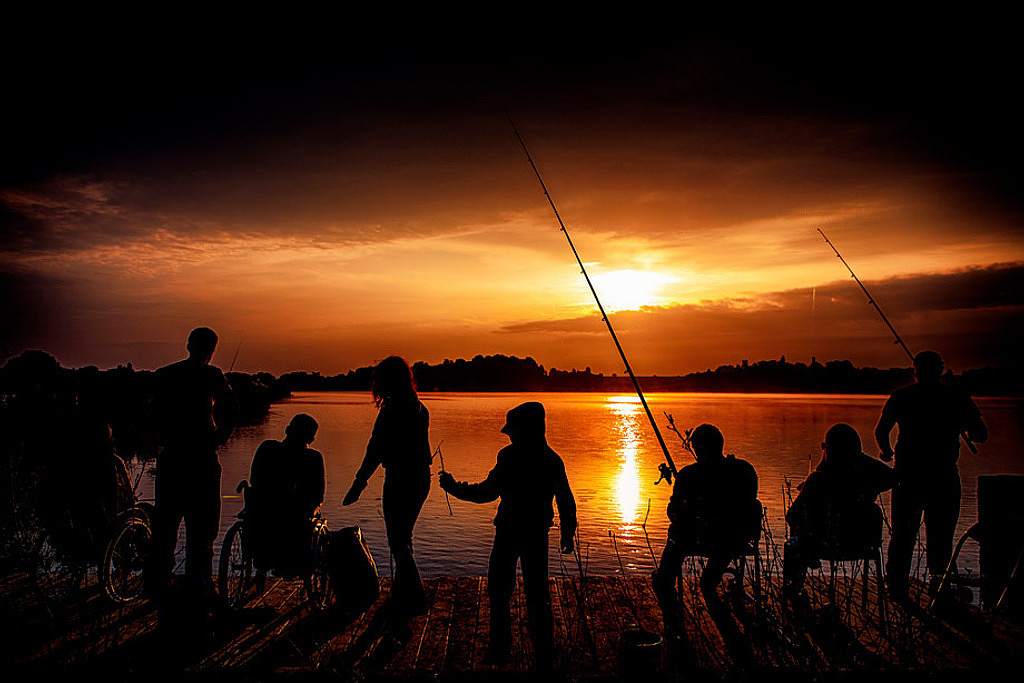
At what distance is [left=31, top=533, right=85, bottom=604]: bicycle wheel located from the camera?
589 cm

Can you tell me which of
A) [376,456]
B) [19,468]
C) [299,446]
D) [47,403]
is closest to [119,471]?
[299,446]

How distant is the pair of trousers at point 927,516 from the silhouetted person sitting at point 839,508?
0.61m

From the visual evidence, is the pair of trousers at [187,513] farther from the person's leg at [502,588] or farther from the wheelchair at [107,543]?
the person's leg at [502,588]

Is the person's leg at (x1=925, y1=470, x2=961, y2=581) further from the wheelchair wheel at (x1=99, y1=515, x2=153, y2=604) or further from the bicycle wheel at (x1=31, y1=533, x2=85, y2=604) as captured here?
the bicycle wheel at (x1=31, y1=533, x2=85, y2=604)

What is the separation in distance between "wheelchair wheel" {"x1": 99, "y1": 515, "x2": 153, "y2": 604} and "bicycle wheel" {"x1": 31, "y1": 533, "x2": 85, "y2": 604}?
249 millimetres

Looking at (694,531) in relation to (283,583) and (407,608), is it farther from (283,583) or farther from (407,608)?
(283,583)

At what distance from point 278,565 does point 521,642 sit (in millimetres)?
1823

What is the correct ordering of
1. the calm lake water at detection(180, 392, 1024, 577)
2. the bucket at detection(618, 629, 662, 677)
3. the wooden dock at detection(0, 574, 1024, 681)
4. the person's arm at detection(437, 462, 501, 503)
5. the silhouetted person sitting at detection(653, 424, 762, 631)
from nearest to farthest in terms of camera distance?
1. the bucket at detection(618, 629, 662, 677)
2. the wooden dock at detection(0, 574, 1024, 681)
3. the person's arm at detection(437, 462, 501, 503)
4. the silhouetted person sitting at detection(653, 424, 762, 631)
5. the calm lake water at detection(180, 392, 1024, 577)

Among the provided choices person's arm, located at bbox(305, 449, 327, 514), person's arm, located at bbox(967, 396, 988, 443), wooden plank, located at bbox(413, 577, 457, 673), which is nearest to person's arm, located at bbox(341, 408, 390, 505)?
person's arm, located at bbox(305, 449, 327, 514)

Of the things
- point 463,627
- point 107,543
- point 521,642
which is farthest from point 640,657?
point 107,543

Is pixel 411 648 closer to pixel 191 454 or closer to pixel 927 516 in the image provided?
pixel 191 454

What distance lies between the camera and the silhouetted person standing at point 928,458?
20.4 ft

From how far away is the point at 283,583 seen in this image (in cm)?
695

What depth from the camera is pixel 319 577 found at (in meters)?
6.27
